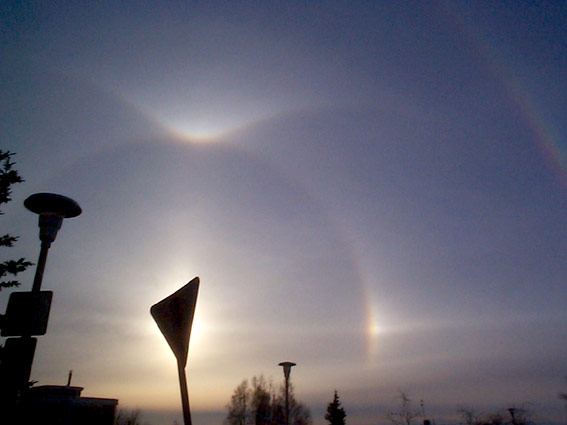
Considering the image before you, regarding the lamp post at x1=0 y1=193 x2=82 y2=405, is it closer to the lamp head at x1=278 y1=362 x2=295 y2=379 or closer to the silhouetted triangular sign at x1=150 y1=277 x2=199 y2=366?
the silhouetted triangular sign at x1=150 y1=277 x2=199 y2=366

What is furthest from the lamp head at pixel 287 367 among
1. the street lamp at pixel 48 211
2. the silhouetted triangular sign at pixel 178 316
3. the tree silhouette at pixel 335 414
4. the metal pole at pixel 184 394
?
the tree silhouette at pixel 335 414

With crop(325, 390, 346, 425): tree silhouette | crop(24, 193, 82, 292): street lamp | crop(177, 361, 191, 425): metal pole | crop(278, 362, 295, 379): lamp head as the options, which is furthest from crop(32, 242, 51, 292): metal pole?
crop(325, 390, 346, 425): tree silhouette

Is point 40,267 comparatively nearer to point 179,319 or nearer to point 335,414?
point 179,319

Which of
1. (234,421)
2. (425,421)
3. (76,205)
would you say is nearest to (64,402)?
(76,205)

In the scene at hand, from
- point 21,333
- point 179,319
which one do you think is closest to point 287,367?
point 21,333

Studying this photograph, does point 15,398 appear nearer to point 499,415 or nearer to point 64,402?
point 64,402

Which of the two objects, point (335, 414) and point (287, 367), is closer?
point (287, 367)
